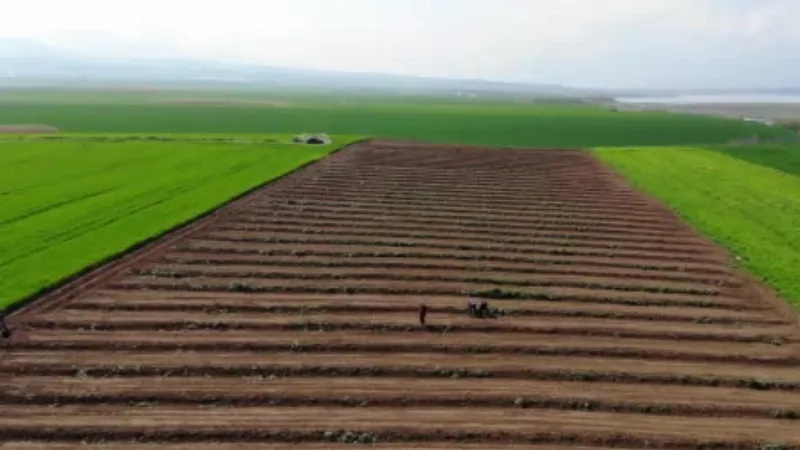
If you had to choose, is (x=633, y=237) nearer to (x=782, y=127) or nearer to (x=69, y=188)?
(x=69, y=188)

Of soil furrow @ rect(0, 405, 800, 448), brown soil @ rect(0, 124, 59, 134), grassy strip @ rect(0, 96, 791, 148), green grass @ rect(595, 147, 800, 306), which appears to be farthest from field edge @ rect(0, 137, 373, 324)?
brown soil @ rect(0, 124, 59, 134)

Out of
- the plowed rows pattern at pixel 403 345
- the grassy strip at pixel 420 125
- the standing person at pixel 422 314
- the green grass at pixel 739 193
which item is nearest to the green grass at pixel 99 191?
the plowed rows pattern at pixel 403 345

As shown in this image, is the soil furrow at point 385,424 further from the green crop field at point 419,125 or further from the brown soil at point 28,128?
the brown soil at point 28,128

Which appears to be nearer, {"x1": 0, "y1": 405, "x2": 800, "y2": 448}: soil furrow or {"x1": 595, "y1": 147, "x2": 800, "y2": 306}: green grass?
{"x1": 0, "y1": 405, "x2": 800, "y2": 448}: soil furrow

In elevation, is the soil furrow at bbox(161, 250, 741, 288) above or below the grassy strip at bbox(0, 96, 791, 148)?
below

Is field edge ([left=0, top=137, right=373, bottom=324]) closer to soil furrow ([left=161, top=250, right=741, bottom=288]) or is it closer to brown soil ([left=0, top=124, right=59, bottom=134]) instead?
soil furrow ([left=161, top=250, right=741, bottom=288])

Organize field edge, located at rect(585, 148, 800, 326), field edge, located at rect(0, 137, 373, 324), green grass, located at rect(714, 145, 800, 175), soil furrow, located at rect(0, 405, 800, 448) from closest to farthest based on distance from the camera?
soil furrow, located at rect(0, 405, 800, 448) → field edge, located at rect(0, 137, 373, 324) → field edge, located at rect(585, 148, 800, 326) → green grass, located at rect(714, 145, 800, 175)
